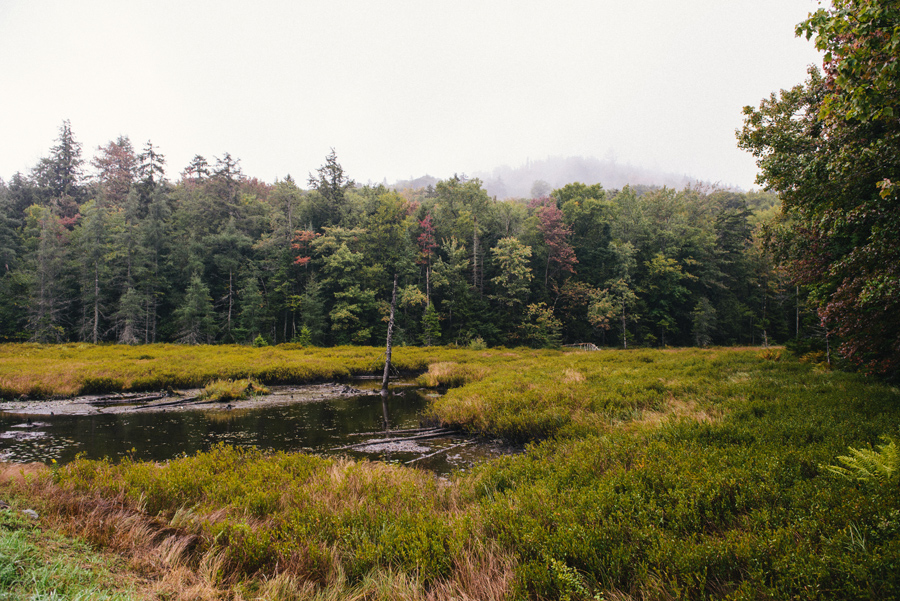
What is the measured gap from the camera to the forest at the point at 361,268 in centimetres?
3884

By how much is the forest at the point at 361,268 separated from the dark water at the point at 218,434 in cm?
2501

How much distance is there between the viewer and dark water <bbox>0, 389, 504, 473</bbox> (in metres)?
9.12

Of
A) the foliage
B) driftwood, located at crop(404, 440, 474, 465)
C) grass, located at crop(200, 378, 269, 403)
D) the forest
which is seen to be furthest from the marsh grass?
the forest

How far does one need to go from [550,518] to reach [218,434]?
11099 mm

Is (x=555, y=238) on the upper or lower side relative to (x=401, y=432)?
upper

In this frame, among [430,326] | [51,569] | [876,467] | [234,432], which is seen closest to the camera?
[51,569]

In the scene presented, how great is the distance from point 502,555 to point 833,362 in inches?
694

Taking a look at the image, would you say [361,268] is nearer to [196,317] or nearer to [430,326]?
[430,326]

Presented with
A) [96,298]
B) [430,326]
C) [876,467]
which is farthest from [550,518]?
[96,298]

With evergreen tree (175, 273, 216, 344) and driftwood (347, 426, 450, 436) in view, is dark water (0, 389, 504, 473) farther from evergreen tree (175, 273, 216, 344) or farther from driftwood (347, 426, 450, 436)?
evergreen tree (175, 273, 216, 344)

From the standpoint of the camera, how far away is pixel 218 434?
11.1 m

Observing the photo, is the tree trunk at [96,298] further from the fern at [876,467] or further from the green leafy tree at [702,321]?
the green leafy tree at [702,321]

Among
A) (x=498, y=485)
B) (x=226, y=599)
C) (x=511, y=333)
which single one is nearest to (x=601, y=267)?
(x=511, y=333)

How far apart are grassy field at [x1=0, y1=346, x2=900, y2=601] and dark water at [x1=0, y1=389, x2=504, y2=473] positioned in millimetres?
2397
